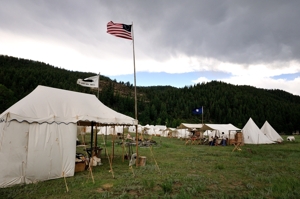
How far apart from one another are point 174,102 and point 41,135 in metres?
111

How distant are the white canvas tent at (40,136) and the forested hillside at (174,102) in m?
62.3

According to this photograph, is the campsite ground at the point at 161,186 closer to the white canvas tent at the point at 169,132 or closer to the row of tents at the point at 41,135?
the row of tents at the point at 41,135

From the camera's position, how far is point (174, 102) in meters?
118

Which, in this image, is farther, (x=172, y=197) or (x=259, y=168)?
(x=259, y=168)

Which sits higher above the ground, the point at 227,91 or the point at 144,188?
the point at 227,91

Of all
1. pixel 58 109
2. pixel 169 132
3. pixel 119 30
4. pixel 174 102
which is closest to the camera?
pixel 58 109

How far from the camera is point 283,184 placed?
23.9 ft

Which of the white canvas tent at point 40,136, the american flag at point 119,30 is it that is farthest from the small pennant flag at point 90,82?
the american flag at point 119,30

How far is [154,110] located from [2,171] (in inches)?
3648

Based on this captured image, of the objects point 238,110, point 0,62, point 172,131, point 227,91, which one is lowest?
point 172,131

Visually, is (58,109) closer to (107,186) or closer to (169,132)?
(107,186)

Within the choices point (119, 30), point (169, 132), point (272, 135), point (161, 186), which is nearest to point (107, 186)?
point (161, 186)

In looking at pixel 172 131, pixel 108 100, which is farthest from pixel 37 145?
pixel 108 100

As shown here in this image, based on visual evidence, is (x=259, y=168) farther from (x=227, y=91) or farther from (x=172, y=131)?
(x=227, y=91)
